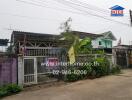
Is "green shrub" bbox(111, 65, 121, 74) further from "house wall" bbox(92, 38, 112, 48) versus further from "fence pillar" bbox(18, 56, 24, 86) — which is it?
"house wall" bbox(92, 38, 112, 48)

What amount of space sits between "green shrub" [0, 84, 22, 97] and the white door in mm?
1059

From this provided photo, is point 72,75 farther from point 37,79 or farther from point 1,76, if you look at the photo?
point 1,76

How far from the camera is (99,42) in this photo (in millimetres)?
28078

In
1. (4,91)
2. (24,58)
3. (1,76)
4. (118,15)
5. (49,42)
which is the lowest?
(4,91)

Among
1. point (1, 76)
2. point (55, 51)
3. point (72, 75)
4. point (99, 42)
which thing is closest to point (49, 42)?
point (55, 51)

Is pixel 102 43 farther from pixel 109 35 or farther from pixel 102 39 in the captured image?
pixel 109 35

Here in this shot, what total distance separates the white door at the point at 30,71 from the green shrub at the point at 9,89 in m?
1.06

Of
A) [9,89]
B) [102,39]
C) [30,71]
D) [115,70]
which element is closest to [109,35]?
[102,39]

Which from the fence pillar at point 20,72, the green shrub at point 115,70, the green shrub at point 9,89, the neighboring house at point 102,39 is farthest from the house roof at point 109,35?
the green shrub at point 9,89

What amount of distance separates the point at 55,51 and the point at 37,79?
262 centimetres

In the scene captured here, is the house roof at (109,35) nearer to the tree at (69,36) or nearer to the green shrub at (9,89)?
the tree at (69,36)

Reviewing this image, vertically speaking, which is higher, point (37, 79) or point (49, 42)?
point (49, 42)

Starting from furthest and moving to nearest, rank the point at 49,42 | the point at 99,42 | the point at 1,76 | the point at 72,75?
the point at 99,42 → the point at 49,42 → the point at 72,75 → the point at 1,76

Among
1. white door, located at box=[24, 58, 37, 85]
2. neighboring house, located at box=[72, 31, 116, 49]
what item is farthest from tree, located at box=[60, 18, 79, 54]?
neighboring house, located at box=[72, 31, 116, 49]
